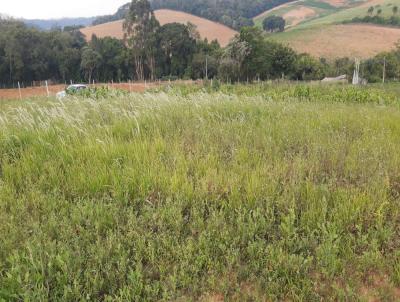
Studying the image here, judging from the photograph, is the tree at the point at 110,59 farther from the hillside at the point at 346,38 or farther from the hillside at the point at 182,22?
the hillside at the point at 346,38

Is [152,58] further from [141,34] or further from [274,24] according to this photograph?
[274,24]

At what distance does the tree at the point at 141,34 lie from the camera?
5322 centimetres

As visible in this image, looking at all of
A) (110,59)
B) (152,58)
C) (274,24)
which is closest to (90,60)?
(110,59)

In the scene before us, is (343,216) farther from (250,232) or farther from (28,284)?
(28,284)

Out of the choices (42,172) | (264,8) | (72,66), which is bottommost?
(42,172)

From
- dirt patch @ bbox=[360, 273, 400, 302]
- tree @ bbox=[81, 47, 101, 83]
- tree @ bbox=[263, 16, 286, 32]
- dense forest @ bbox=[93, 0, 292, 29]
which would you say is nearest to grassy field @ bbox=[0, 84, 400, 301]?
dirt patch @ bbox=[360, 273, 400, 302]

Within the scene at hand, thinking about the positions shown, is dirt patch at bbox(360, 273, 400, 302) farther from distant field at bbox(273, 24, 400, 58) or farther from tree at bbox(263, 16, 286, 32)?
tree at bbox(263, 16, 286, 32)

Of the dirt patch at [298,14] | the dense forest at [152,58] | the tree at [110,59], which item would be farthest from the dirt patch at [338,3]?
the tree at [110,59]

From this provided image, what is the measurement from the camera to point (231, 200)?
2775mm

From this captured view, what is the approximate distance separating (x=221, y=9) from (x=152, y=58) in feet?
241

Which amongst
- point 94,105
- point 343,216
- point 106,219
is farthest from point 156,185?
point 94,105

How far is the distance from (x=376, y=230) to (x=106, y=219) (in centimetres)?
209

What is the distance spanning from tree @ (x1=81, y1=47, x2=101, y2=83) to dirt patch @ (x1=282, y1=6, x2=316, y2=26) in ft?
276

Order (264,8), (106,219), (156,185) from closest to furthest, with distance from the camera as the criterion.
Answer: (106,219) → (156,185) → (264,8)
